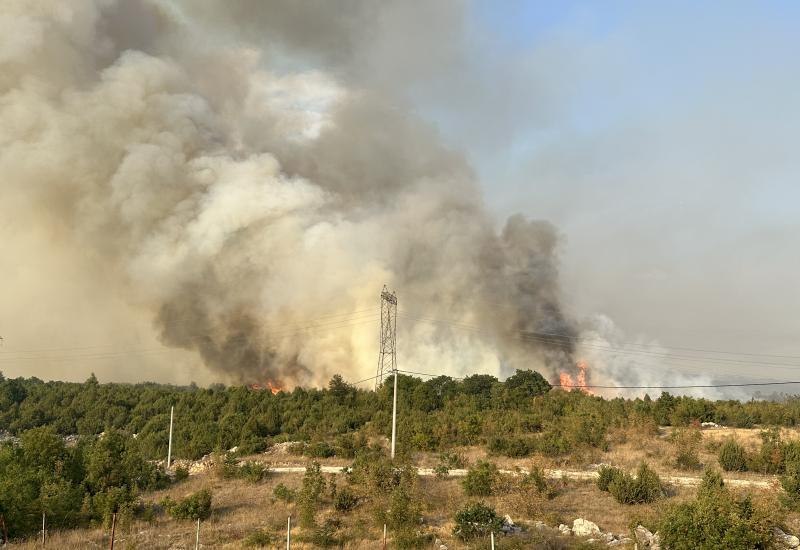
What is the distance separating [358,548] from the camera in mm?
16141

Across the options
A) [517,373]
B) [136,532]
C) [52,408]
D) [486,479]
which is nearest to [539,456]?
[486,479]

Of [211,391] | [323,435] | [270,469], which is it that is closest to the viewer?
[270,469]

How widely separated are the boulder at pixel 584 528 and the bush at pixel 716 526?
11.2 ft

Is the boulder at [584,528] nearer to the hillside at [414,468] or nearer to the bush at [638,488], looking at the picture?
the hillside at [414,468]

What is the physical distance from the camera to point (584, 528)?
1717 cm

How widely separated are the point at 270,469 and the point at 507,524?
18544mm

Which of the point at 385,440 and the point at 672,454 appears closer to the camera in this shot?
the point at 672,454

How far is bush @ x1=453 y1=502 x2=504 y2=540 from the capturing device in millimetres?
16453

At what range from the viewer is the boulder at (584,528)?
1695 centimetres

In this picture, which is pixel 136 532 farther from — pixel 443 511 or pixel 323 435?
pixel 323 435

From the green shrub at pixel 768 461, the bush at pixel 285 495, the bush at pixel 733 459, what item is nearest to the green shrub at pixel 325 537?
the bush at pixel 285 495

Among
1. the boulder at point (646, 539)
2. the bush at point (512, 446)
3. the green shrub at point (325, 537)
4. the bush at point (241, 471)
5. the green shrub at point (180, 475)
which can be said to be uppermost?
the bush at point (512, 446)

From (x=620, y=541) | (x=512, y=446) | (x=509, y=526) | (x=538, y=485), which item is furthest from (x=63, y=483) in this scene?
(x=512, y=446)

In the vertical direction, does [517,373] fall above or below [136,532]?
above
